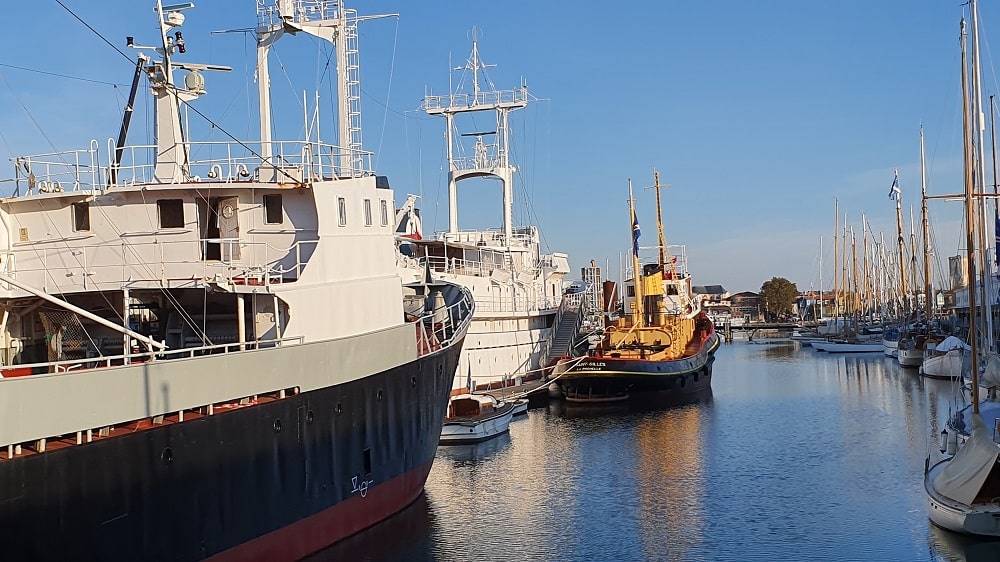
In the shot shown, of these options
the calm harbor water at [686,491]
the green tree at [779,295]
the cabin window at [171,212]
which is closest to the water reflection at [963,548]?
the calm harbor water at [686,491]

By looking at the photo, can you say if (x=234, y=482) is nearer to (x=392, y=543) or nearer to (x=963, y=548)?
(x=392, y=543)

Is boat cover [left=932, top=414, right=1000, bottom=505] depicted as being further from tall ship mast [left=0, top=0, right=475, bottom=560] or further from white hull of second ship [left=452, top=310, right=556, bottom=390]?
white hull of second ship [left=452, top=310, right=556, bottom=390]

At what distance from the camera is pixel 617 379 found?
44.5 m

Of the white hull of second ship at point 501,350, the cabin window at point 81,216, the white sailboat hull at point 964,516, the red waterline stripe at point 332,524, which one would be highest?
the cabin window at point 81,216

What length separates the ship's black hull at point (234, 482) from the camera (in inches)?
484

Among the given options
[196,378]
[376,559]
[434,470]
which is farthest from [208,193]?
[434,470]

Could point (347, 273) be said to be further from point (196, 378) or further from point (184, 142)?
point (196, 378)

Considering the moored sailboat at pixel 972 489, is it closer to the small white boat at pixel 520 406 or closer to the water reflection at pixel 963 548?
the water reflection at pixel 963 548

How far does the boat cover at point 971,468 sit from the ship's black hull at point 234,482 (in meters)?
11.8

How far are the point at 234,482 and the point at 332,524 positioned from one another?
3.55 m

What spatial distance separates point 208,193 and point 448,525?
30.5ft

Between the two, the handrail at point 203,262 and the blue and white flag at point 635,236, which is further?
the blue and white flag at point 635,236

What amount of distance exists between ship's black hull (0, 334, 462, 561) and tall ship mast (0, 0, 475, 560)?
33mm

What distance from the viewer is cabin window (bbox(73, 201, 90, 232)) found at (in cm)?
1853
